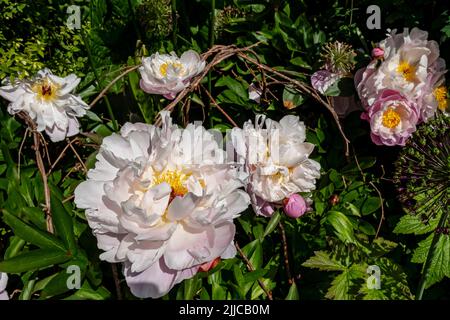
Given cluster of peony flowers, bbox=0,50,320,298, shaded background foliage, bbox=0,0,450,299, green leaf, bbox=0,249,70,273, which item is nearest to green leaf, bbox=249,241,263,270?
shaded background foliage, bbox=0,0,450,299

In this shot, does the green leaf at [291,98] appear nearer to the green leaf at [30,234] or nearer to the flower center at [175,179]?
the flower center at [175,179]

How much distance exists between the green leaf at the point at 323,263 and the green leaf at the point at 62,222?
514 mm

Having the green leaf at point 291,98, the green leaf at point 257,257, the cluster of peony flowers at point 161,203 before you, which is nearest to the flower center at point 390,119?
the green leaf at point 291,98

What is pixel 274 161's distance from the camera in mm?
1017

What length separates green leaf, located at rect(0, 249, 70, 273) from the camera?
2.65 ft

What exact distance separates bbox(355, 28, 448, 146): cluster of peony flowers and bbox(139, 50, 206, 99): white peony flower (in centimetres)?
45

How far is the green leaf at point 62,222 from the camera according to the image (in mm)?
870

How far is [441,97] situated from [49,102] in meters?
1.05

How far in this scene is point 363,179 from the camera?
1.27m

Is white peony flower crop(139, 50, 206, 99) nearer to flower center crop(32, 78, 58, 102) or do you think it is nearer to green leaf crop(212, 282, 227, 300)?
flower center crop(32, 78, 58, 102)

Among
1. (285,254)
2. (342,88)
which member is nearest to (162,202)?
(285,254)

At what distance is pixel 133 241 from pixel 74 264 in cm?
24

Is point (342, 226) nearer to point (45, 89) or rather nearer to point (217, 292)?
point (217, 292)

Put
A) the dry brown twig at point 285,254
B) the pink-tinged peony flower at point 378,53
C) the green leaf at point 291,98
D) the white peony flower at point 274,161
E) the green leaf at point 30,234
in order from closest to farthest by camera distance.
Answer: the green leaf at point 30,234
the white peony flower at point 274,161
the dry brown twig at point 285,254
the pink-tinged peony flower at point 378,53
the green leaf at point 291,98
